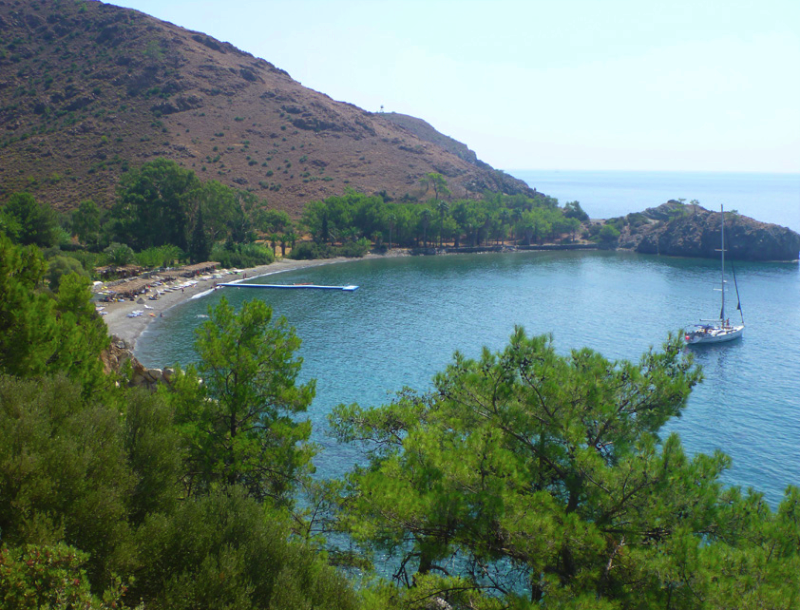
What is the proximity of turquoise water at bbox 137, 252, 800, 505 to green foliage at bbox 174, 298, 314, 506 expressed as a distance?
8271 millimetres

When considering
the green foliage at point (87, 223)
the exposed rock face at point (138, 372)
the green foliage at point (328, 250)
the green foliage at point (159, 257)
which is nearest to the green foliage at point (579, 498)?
the exposed rock face at point (138, 372)

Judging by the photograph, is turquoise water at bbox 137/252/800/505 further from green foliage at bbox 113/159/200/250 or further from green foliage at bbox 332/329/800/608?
green foliage at bbox 113/159/200/250

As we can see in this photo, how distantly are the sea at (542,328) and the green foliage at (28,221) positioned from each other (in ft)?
60.5

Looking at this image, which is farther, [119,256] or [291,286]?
[291,286]

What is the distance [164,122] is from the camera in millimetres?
115188

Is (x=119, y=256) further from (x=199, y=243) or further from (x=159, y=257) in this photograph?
(x=199, y=243)

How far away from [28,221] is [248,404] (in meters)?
54.7

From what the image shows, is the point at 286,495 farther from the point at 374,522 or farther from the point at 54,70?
the point at 54,70

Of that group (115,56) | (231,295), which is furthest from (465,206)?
(115,56)

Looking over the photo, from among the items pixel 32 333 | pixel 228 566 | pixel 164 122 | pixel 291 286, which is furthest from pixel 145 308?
pixel 164 122

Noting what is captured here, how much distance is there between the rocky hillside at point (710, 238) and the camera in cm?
9338

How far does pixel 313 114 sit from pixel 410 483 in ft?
449

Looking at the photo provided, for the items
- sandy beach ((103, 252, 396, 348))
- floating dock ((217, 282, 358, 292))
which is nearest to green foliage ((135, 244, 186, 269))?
sandy beach ((103, 252, 396, 348))

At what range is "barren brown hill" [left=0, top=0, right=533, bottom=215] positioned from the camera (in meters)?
100
